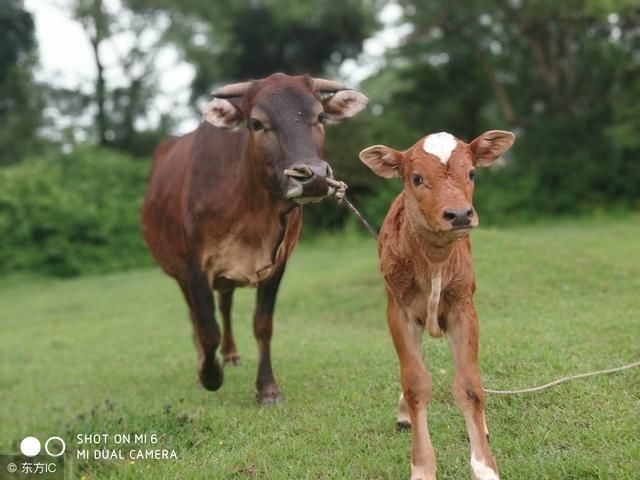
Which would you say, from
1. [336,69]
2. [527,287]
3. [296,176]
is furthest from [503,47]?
[296,176]

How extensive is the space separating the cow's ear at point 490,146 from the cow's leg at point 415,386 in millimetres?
899

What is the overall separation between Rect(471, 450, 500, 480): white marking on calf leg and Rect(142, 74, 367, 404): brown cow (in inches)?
79.4

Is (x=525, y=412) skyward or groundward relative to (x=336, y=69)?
skyward

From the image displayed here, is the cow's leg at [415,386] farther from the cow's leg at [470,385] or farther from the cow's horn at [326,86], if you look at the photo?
the cow's horn at [326,86]

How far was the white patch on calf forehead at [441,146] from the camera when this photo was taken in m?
4.12

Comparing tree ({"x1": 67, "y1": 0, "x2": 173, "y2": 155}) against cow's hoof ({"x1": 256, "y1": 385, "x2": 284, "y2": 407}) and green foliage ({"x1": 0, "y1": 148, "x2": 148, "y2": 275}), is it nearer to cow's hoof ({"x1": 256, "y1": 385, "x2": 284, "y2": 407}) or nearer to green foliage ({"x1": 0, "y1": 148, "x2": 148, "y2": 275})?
green foliage ({"x1": 0, "y1": 148, "x2": 148, "y2": 275})

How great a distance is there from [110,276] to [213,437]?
48.2 feet

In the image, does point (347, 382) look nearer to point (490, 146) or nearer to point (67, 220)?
point (490, 146)

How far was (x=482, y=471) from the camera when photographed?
395 cm

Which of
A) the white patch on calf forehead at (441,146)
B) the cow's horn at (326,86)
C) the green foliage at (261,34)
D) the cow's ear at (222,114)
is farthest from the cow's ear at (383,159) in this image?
the green foliage at (261,34)

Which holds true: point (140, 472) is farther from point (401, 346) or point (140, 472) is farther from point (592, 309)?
point (592, 309)

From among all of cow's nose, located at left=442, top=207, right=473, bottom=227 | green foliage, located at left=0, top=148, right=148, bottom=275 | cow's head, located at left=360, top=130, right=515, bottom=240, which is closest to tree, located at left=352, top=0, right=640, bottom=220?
green foliage, located at left=0, top=148, right=148, bottom=275

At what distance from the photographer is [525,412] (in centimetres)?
507

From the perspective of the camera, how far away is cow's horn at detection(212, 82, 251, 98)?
19.6 feet
